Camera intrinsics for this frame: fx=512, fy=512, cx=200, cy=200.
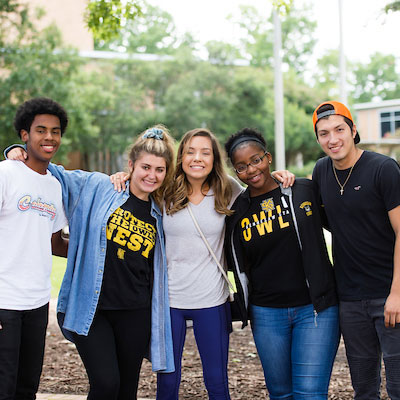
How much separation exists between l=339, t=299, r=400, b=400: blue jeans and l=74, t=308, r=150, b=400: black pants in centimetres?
147

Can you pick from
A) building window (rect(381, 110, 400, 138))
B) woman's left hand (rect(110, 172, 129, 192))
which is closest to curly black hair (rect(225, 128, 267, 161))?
woman's left hand (rect(110, 172, 129, 192))

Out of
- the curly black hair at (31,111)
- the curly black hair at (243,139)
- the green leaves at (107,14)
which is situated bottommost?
the curly black hair at (243,139)

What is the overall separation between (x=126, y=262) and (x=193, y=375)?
246cm

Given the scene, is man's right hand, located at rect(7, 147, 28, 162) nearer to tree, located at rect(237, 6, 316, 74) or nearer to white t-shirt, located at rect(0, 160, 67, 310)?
white t-shirt, located at rect(0, 160, 67, 310)

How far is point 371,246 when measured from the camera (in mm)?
3477

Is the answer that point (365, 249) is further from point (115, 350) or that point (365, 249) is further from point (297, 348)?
point (115, 350)

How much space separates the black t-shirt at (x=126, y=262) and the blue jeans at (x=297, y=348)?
90cm

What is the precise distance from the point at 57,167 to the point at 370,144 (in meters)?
35.8

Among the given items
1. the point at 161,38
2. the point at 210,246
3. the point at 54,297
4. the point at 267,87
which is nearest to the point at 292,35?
the point at 161,38

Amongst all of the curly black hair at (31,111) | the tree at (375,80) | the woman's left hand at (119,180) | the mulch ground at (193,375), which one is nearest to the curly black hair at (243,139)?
the woman's left hand at (119,180)

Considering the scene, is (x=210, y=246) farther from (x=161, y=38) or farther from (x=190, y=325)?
(x=161, y=38)

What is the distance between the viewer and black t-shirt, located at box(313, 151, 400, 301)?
343 centimetres

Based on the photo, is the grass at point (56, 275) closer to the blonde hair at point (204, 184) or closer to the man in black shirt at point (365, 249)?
the blonde hair at point (204, 184)

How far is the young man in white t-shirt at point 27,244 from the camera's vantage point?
10.9ft
